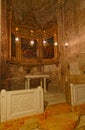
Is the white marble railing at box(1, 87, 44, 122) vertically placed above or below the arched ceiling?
below

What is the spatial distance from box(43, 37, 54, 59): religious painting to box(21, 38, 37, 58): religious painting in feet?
2.21

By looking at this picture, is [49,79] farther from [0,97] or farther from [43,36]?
[0,97]

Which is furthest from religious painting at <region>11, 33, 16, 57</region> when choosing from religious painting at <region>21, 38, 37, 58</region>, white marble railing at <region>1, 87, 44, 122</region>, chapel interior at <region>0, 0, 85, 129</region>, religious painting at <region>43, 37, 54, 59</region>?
white marble railing at <region>1, 87, 44, 122</region>

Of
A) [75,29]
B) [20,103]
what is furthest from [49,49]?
[20,103]

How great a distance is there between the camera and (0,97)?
13.1ft

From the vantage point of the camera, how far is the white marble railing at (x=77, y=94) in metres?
5.57

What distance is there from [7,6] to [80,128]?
266 inches

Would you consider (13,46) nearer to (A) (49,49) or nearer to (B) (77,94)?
(A) (49,49)

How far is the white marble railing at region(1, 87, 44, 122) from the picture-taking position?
4053 mm

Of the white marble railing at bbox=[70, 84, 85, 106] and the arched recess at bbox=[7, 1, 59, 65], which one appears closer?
the white marble railing at bbox=[70, 84, 85, 106]

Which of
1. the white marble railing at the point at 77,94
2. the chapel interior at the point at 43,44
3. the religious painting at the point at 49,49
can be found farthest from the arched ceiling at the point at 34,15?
the white marble railing at the point at 77,94

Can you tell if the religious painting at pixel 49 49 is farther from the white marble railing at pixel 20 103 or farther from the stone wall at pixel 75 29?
the white marble railing at pixel 20 103

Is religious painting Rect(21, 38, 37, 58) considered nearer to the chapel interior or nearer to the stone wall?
the chapel interior

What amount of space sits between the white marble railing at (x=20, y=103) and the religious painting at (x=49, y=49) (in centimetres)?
441
